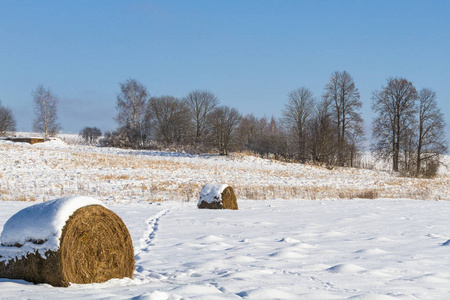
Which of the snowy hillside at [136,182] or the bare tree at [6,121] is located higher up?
the bare tree at [6,121]

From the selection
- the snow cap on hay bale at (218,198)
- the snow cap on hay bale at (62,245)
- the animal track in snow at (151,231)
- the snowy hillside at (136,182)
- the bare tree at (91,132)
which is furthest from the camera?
the bare tree at (91,132)

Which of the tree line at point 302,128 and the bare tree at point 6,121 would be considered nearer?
the tree line at point 302,128

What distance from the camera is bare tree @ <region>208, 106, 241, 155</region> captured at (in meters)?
42.0

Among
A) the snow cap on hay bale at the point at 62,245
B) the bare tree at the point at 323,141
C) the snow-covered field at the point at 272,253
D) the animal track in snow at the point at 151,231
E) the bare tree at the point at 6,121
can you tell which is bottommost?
the animal track in snow at the point at 151,231

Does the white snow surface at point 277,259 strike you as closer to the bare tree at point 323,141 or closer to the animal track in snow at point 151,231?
the animal track in snow at point 151,231

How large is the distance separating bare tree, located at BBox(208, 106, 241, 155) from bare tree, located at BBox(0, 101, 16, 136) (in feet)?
126

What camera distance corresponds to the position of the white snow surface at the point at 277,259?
376 cm

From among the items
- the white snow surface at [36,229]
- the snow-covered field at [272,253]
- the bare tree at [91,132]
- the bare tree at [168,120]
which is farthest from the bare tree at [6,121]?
the white snow surface at [36,229]

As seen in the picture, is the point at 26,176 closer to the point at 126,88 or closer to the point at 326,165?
the point at 326,165

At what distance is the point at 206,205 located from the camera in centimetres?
1157

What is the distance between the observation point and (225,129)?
139 ft

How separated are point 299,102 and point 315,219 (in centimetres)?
3933

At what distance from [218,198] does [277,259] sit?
6.18m

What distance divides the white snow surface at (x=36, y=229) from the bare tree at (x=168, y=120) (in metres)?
48.4
